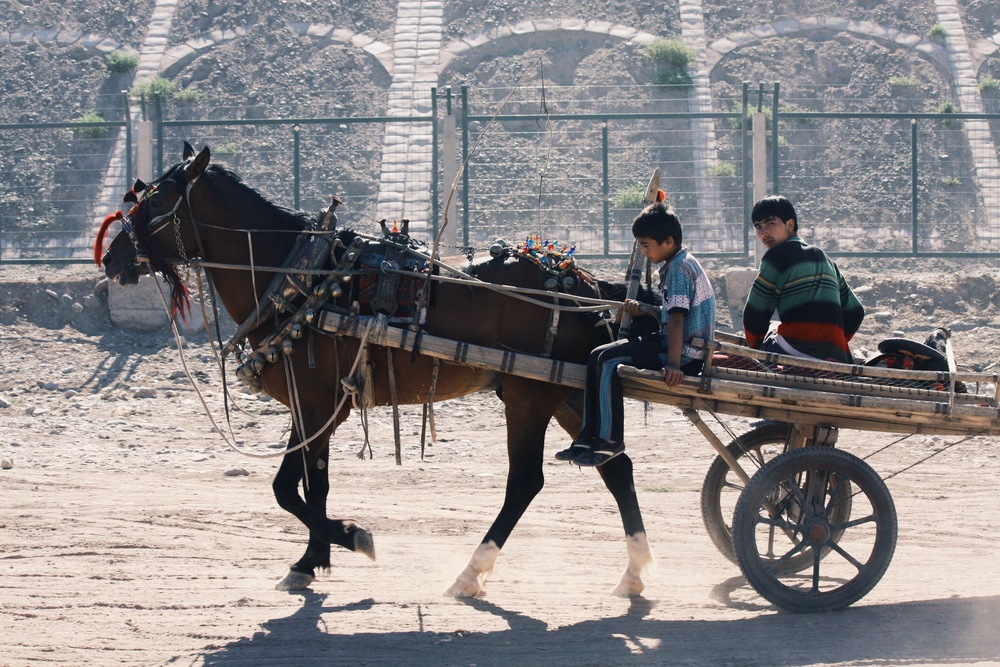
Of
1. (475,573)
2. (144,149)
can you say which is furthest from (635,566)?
(144,149)

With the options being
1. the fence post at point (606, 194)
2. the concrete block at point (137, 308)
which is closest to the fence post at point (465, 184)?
the fence post at point (606, 194)

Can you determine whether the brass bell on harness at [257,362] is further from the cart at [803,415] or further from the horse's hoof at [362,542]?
the horse's hoof at [362,542]

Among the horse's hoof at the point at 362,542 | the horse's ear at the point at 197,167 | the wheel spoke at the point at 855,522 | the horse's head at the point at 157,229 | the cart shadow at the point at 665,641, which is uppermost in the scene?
the horse's ear at the point at 197,167

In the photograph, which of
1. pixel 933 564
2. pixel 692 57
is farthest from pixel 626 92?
pixel 933 564

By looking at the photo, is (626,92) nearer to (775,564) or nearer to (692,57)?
(692,57)

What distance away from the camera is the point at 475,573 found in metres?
6.31

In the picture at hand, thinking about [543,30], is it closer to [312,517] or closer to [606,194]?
[606,194]

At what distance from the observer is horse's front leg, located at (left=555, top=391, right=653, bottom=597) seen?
252 inches

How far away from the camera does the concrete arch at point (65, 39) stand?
22.3 meters

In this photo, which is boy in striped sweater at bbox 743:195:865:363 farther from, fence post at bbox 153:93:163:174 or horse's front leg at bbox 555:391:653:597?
fence post at bbox 153:93:163:174

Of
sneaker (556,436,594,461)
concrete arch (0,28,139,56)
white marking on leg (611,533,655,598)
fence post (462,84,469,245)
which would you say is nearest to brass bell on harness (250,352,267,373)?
sneaker (556,436,594,461)

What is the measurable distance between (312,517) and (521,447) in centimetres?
121

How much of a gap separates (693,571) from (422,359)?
2068 mm

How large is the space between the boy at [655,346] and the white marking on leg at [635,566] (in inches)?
29.9
